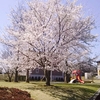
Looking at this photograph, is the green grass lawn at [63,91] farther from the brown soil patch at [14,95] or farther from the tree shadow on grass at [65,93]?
the brown soil patch at [14,95]

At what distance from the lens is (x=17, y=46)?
70.1ft

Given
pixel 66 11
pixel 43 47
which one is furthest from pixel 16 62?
pixel 66 11

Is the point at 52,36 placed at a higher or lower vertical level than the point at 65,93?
higher

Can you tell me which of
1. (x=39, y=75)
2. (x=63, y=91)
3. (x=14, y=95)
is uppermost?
(x=39, y=75)

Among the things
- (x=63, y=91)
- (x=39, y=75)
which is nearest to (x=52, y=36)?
(x=63, y=91)

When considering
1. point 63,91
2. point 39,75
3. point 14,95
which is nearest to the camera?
point 14,95

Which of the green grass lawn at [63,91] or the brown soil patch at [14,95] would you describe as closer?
the brown soil patch at [14,95]

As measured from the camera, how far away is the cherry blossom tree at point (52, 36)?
20.5 m

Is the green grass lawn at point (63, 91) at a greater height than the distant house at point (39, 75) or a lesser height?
lesser

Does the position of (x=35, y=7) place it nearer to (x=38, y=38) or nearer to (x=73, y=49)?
(x=38, y=38)

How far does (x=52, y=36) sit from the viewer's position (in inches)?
824

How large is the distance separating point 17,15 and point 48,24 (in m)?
12.3

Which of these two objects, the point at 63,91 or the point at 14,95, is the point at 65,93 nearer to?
the point at 63,91

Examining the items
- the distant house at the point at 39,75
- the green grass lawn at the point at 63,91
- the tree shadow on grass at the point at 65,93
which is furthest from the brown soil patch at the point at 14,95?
the distant house at the point at 39,75
